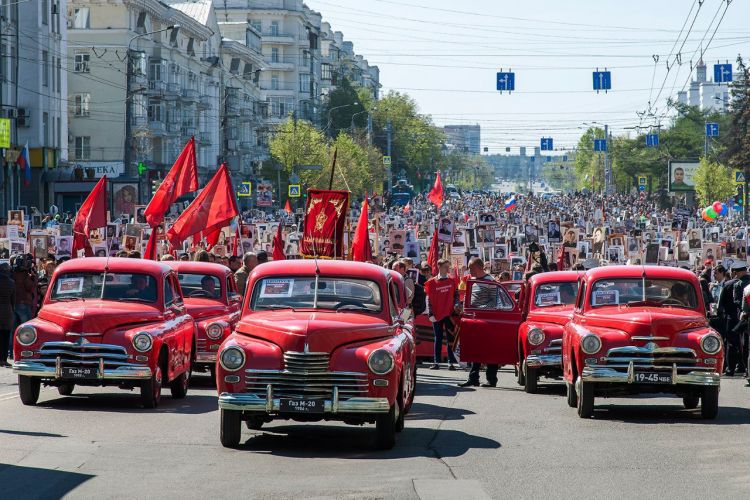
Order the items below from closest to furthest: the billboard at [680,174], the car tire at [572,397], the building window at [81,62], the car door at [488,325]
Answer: the car tire at [572,397]
the car door at [488,325]
the building window at [81,62]
the billboard at [680,174]

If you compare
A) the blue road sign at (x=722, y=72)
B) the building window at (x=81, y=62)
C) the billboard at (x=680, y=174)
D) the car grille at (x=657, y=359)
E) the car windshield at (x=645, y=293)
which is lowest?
the car grille at (x=657, y=359)

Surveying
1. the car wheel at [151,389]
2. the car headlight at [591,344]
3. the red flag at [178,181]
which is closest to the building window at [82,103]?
the red flag at [178,181]

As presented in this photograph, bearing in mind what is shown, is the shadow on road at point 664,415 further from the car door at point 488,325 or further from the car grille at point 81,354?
the car grille at point 81,354

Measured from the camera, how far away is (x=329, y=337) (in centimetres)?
1330

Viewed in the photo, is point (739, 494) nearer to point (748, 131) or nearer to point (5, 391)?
point (5, 391)

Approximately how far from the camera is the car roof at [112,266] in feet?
58.0

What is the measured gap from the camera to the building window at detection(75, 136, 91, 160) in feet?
292

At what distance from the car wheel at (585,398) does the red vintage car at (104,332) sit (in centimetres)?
472

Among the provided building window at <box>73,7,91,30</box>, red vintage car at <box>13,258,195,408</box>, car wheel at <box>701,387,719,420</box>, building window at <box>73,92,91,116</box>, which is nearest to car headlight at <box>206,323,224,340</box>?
red vintage car at <box>13,258,195,408</box>

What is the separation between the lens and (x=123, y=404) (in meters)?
17.6

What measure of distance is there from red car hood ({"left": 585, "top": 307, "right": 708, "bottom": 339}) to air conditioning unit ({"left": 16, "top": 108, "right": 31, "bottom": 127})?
→ 57.4 m

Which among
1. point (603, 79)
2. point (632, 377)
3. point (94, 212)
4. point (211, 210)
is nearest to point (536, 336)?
point (632, 377)

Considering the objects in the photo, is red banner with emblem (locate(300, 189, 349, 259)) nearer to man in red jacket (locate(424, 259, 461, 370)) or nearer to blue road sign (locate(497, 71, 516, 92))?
man in red jacket (locate(424, 259, 461, 370))

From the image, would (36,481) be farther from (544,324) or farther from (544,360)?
(544,324)
